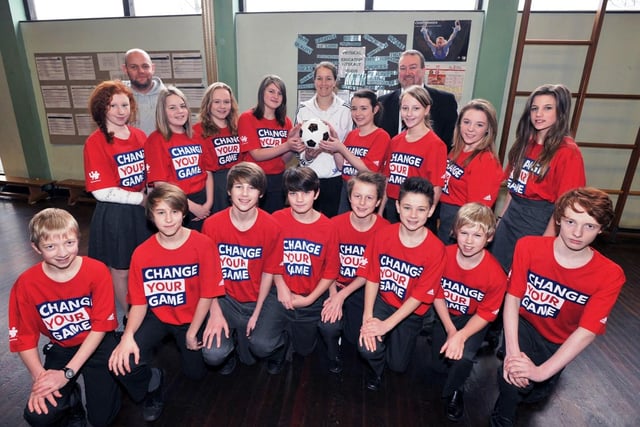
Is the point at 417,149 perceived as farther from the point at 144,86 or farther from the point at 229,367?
the point at 144,86

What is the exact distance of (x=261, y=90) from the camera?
96.9 inches

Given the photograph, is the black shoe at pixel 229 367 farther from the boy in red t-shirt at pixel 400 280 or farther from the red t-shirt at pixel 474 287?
the red t-shirt at pixel 474 287

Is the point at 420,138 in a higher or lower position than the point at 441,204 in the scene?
higher

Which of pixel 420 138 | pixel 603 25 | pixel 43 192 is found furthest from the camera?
pixel 43 192

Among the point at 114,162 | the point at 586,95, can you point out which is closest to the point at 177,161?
the point at 114,162

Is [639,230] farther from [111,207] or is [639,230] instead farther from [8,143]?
[8,143]

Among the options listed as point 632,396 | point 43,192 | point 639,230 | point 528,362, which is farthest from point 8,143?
point 639,230

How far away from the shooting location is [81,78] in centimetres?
447

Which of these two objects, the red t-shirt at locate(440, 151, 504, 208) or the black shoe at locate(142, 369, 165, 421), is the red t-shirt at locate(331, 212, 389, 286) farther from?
the black shoe at locate(142, 369, 165, 421)

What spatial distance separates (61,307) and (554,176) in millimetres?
2382

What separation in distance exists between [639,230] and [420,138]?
3.40 m

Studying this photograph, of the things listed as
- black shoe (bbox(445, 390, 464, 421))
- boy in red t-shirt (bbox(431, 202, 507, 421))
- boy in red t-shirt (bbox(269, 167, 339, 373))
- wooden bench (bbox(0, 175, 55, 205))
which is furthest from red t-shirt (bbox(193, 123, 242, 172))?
wooden bench (bbox(0, 175, 55, 205))

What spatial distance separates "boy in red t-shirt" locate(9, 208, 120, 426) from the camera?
1414 millimetres

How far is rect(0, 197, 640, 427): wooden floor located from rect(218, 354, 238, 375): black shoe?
3 cm
